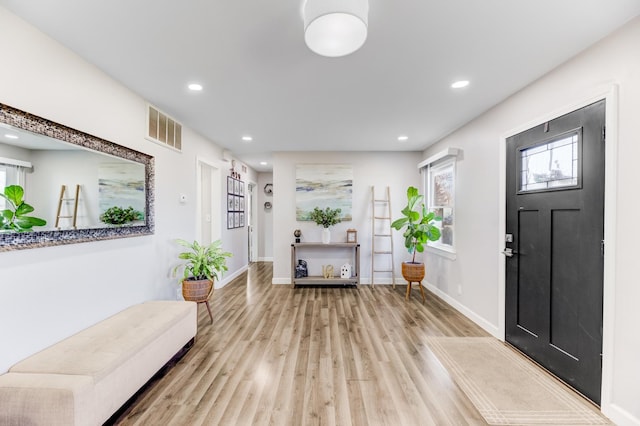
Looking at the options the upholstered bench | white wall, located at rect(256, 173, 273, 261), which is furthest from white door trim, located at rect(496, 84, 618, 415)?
white wall, located at rect(256, 173, 273, 261)

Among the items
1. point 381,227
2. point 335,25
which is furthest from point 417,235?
point 335,25

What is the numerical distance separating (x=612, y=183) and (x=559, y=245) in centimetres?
65

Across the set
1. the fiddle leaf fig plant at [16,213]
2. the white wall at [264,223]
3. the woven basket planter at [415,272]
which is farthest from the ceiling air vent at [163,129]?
the white wall at [264,223]

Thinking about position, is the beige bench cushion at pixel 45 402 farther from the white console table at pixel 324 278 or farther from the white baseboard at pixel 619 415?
the white console table at pixel 324 278

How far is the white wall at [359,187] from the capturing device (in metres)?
5.24

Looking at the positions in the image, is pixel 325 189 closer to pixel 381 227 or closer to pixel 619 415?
pixel 381 227

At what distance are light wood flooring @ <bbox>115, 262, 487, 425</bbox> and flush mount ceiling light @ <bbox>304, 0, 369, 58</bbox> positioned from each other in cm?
235

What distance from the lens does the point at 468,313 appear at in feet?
11.6

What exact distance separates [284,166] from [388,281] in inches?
118

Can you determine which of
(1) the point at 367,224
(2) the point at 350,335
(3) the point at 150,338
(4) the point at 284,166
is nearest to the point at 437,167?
(1) the point at 367,224

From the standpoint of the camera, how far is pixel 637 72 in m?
1.68

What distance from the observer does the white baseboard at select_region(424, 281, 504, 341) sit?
119 inches

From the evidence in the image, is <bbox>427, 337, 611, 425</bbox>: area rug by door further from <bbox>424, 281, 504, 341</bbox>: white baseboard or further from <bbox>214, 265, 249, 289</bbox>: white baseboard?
<bbox>214, 265, 249, 289</bbox>: white baseboard

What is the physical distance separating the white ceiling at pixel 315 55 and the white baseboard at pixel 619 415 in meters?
2.46
